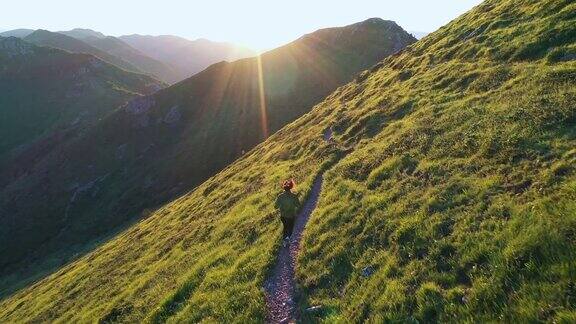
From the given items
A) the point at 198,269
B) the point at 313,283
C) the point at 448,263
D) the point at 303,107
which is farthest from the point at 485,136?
the point at 303,107

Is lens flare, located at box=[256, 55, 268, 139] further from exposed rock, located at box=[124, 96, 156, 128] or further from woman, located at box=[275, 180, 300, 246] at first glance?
woman, located at box=[275, 180, 300, 246]

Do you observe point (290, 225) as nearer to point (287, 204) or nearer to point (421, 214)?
point (287, 204)

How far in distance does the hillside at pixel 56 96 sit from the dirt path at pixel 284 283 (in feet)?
485

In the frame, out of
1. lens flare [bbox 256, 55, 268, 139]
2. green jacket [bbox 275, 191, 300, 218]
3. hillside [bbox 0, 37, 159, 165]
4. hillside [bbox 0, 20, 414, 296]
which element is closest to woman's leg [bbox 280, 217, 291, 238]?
green jacket [bbox 275, 191, 300, 218]

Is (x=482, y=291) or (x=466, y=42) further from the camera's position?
(x=466, y=42)

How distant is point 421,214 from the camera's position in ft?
60.5

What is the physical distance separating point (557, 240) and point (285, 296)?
10.3 meters

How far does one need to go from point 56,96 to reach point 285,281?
187 metres

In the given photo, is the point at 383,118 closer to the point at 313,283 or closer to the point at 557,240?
the point at 313,283

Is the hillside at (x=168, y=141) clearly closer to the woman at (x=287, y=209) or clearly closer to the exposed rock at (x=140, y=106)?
the exposed rock at (x=140, y=106)

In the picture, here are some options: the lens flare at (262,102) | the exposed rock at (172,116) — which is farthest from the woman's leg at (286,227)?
the exposed rock at (172,116)

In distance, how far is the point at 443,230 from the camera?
16891 mm

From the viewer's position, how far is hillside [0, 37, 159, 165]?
164750 mm

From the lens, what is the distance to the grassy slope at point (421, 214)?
45.3ft
